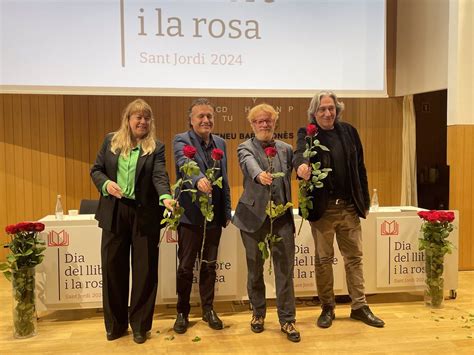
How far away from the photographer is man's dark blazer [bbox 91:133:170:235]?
270 cm

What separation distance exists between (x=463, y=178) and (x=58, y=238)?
3.69 m

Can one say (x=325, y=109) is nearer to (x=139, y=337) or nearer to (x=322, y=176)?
(x=322, y=176)

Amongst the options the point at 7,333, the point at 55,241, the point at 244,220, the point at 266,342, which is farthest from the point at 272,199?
the point at 7,333

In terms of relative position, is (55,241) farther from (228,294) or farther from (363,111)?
(363,111)

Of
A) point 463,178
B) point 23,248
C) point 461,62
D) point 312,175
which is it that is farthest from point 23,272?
point 461,62

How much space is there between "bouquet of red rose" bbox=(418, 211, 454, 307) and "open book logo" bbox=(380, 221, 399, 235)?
0.61ft

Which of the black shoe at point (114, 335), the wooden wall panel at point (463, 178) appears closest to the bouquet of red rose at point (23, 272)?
the black shoe at point (114, 335)

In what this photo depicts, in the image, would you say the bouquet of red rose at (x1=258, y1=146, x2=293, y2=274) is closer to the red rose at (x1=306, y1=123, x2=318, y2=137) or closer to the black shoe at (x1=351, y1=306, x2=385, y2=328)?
the red rose at (x1=306, y1=123, x2=318, y2=137)

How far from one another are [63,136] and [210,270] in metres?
3.06

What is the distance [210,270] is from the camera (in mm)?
2963

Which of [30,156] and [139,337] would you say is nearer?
[139,337]

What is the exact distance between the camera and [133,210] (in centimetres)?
272

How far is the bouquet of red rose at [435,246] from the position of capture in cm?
337

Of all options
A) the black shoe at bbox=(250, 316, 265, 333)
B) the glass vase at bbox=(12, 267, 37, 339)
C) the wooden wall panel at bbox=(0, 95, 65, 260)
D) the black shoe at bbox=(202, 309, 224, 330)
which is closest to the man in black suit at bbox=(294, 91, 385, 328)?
the black shoe at bbox=(250, 316, 265, 333)
